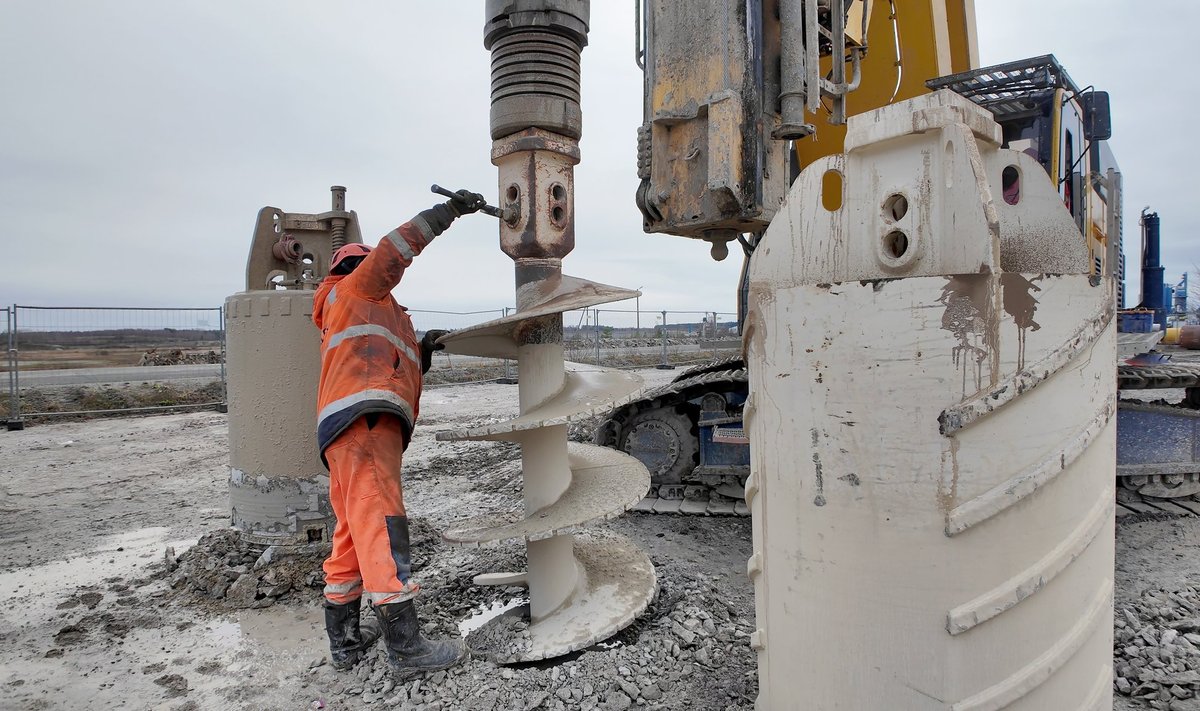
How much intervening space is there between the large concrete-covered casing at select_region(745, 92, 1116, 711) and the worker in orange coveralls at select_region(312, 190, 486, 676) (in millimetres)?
1860

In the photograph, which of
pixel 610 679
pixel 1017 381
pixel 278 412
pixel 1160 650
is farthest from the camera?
pixel 278 412

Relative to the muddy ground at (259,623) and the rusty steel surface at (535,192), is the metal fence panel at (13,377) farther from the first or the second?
the rusty steel surface at (535,192)

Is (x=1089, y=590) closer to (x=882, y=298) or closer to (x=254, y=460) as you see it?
(x=882, y=298)

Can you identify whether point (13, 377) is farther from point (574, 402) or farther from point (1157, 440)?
point (1157, 440)

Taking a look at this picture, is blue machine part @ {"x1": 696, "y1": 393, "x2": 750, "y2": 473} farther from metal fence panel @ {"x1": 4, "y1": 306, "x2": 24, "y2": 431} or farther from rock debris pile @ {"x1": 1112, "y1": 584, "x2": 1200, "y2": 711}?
metal fence panel @ {"x1": 4, "y1": 306, "x2": 24, "y2": 431}

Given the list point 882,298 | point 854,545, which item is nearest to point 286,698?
point 854,545

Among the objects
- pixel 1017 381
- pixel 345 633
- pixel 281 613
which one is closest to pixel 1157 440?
pixel 1017 381

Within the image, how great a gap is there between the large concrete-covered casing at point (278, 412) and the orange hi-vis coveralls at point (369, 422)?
1.05 m

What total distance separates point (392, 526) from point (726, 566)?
220 cm

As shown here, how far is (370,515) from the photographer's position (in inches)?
124

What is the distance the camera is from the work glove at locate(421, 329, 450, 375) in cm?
A: 366

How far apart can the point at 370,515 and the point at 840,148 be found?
3777mm

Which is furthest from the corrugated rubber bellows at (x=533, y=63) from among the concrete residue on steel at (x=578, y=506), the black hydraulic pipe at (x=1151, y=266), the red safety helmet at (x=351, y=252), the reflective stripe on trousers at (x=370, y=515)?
the black hydraulic pipe at (x=1151, y=266)

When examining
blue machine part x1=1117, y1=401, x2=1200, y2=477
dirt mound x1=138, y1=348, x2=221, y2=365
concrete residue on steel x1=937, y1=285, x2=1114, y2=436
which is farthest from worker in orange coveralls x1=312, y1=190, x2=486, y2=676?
dirt mound x1=138, y1=348, x2=221, y2=365
